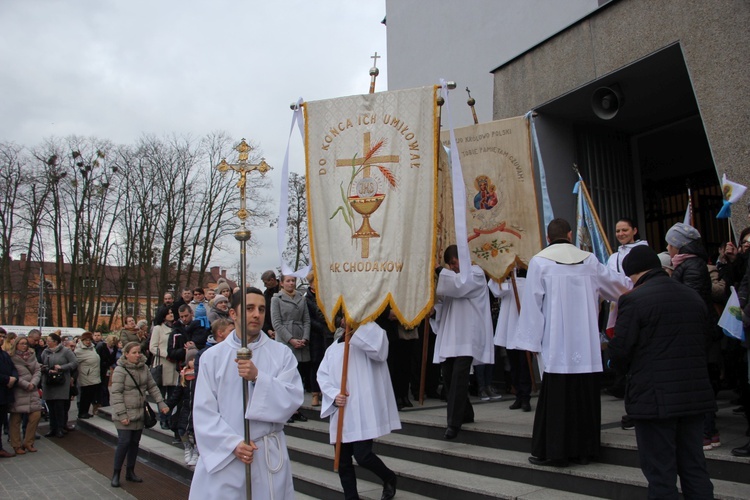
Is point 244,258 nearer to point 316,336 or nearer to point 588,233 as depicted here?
point 316,336

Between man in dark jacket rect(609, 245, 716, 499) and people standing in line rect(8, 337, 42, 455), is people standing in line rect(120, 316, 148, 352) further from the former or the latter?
man in dark jacket rect(609, 245, 716, 499)

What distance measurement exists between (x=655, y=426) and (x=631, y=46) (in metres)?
5.88

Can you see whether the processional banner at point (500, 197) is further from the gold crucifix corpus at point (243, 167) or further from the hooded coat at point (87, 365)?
the hooded coat at point (87, 365)

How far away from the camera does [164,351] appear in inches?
353

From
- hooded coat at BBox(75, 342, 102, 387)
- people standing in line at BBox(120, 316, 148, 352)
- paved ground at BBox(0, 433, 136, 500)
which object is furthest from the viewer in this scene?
hooded coat at BBox(75, 342, 102, 387)

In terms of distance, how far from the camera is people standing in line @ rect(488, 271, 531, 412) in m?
6.86

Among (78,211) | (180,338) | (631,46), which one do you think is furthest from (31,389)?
(78,211)

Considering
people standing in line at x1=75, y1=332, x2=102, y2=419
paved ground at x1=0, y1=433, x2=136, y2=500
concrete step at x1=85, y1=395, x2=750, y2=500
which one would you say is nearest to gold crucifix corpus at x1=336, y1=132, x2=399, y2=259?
concrete step at x1=85, y1=395, x2=750, y2=500

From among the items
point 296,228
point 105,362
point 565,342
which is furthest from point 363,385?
point 296,228

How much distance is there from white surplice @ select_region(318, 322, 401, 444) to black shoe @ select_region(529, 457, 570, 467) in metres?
1.11

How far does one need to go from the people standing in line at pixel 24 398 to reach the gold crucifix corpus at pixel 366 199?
731 centimetres

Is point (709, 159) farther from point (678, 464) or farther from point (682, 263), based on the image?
point (678, 464)

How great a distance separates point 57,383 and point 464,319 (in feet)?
28.3

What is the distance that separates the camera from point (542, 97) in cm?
934
